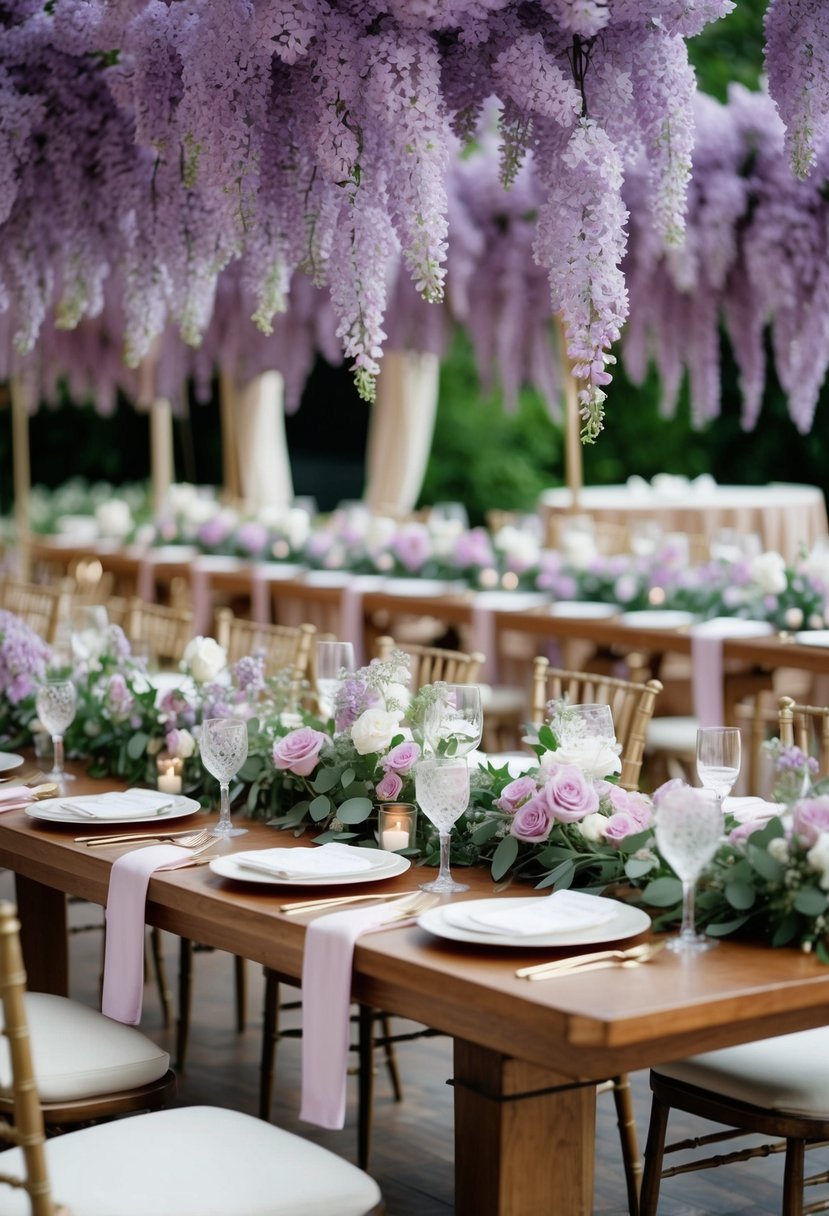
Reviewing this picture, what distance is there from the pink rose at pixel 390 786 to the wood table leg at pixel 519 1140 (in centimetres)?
52

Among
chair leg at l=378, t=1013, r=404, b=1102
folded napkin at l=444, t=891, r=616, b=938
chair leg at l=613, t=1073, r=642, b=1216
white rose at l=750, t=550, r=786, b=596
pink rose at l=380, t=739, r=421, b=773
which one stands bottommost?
chair leg at l=378, t=1013, r=404, b=1102

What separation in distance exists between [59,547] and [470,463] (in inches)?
329

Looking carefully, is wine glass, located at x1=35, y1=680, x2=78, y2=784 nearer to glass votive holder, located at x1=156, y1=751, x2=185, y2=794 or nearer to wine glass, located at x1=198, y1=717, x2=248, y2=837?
glass votive holder, located at x1=156, y1=751, x2=185, y2=794

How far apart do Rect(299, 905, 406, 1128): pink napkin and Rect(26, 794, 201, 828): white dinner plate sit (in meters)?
0.72

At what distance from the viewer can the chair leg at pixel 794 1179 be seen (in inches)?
97.4

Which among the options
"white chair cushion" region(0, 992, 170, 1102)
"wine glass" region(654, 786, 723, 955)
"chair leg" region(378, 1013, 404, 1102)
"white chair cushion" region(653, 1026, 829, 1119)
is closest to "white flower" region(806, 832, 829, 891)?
"wine glass" region(654, 786, 723, 955)

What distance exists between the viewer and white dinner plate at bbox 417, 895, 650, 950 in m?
2.17

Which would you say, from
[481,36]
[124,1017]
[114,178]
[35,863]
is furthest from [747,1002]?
[114,178]

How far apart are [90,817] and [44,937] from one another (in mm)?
552

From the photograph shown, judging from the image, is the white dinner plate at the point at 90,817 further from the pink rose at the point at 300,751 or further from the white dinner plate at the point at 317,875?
the white dinner plate at the point at 317,875

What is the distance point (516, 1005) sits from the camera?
201 centimetres

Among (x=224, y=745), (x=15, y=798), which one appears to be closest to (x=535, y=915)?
(x=224, y=745)

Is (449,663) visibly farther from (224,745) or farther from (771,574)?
(224,745)

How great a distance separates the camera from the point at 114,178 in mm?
4141
